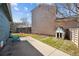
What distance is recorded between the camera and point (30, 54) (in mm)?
2338

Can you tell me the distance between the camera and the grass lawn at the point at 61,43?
2324 millimetres

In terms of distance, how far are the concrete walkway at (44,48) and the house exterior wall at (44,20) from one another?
14 centimetres

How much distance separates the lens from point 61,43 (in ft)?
7.77

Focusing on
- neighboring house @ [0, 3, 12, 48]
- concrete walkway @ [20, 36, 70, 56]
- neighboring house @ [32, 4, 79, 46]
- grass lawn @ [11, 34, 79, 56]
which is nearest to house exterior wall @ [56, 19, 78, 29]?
neighboring house @ [32, 4, 79, 46]

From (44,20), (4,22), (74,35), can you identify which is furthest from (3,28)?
(74,35)

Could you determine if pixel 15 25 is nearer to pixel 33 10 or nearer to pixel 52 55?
pixel 33 10

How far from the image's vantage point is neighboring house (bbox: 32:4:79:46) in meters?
2.38

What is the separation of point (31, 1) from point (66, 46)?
78cm

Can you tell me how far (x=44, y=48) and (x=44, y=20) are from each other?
15.6 inches

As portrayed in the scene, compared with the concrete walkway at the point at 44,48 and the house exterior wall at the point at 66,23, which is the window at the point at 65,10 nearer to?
the house exterior wall at the point at 66,23

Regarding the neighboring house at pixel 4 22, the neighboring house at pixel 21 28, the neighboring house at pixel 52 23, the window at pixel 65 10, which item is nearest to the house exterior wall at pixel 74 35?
the neighboring house at pixel 52 23

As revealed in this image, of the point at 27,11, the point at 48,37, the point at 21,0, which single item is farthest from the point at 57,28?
the point at 21,0

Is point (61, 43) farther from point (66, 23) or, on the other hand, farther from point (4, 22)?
point (4, 22)

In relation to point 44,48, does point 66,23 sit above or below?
above
